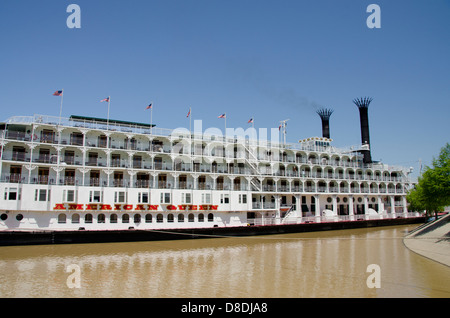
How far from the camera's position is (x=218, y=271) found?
68.5ft

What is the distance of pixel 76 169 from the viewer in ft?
115

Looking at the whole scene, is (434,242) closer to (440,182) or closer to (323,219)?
(440,182)

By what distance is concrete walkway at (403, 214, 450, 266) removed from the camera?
80.1ft

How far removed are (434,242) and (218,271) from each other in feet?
66.5

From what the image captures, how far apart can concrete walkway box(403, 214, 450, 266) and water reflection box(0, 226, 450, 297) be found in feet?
3.24

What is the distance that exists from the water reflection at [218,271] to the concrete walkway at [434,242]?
99 centimetres

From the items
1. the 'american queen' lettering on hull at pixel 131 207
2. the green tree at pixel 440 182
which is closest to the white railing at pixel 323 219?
the 'american queen' lettering on hull at pixel 131 207

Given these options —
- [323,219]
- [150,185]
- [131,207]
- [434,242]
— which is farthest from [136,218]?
[434,242]

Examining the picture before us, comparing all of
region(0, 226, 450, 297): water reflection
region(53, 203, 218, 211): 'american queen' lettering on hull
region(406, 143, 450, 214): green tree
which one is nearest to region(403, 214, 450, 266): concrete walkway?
region(0, 226, 450, 297): water reflection

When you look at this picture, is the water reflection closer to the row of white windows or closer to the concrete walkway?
the concrete walkway

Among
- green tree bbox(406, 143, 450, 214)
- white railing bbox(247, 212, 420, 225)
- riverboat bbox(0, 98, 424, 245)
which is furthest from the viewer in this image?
white railing bbox(247, 212, 420, 225)

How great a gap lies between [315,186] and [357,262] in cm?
2911
